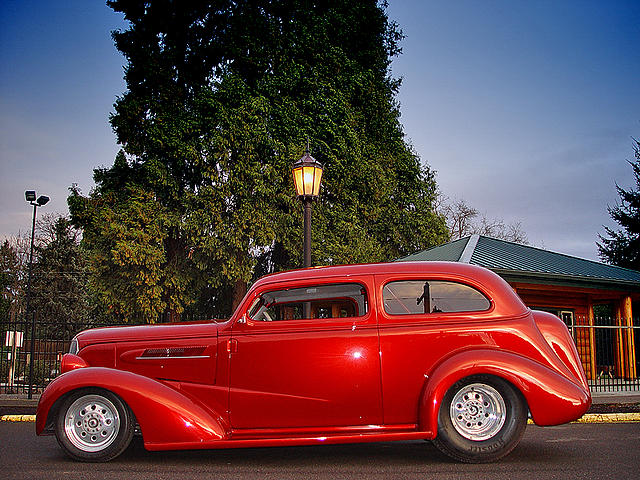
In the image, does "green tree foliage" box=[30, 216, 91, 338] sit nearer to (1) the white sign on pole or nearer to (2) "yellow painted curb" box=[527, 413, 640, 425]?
(1) the white sign on pole

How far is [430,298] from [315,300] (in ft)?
3.98

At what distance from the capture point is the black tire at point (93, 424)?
6.19 metres

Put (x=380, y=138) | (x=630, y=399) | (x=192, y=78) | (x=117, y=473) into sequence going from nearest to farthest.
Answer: (x=117, y=473) → (x=630, y=399) → (x=192, y=78) → (x=380, y=138)

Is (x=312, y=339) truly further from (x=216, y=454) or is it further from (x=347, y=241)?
(x=347, y=241)

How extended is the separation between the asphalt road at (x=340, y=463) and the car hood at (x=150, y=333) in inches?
48.8

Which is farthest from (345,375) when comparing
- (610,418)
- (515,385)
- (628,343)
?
(628,343)

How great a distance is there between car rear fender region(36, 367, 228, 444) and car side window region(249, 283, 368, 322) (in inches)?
44.3

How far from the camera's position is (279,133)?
2809 cm

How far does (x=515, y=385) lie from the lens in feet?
19.5

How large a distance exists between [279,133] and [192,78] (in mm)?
5726

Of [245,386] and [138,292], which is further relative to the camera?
[138,292]

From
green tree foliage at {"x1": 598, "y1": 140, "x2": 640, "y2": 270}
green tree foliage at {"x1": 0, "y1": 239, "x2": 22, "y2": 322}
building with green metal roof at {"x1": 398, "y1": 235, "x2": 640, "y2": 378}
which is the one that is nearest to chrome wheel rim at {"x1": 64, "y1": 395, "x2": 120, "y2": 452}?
building with green metal roof at {"x1": 398, "y1": 235, "x2": 640, "y2": 378}

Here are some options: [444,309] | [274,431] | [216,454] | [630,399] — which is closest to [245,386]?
[274,431]

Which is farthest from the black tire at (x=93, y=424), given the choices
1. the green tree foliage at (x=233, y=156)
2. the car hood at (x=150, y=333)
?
the green tree foliage at (x=233, y=156)
